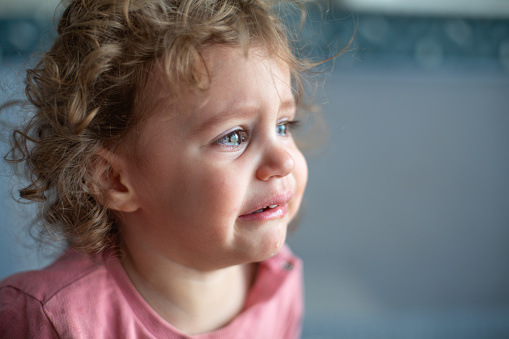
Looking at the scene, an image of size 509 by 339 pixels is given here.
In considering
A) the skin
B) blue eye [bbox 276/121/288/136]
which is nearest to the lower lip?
the skin

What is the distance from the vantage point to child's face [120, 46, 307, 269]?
0.61 meters

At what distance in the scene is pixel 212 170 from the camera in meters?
0.62

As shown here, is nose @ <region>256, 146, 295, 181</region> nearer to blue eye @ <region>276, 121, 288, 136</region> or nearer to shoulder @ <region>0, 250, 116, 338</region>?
blue eye @ <region>276, 121, 288, 136</region>

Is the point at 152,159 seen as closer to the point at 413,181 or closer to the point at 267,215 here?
the point at 267,215

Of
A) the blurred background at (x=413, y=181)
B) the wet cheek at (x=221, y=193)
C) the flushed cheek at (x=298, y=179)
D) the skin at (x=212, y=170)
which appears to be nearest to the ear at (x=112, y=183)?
the skin at (x=212, y=170)

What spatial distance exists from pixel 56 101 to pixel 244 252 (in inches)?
12.0

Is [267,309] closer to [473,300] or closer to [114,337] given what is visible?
[114,337]

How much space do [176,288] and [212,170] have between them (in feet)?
0.65

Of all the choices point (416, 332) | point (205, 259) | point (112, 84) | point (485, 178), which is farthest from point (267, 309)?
point (485, 178)

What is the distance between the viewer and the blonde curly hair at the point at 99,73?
0.61m

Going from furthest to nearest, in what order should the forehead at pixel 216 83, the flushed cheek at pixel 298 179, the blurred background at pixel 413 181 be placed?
the blurred background at pixel 413 181 < the flushed cheek at pixel 298 179 < the forehead at pixel 216 83

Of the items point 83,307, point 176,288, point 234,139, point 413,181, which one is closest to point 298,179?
point 234,139

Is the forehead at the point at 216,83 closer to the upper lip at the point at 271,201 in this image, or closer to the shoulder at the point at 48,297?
the upper lip at the point at 271,201

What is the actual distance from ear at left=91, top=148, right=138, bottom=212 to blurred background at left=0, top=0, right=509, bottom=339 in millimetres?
622
